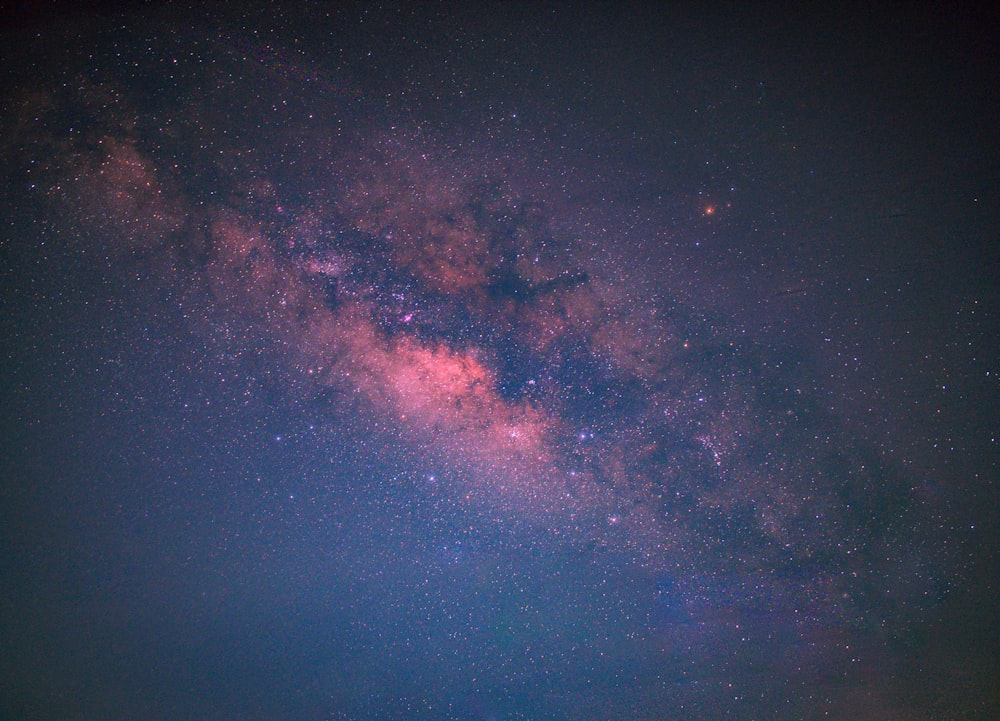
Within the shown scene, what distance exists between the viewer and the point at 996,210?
3020 mm

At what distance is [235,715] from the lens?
339cm

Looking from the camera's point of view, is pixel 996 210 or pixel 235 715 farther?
pixel 235 715

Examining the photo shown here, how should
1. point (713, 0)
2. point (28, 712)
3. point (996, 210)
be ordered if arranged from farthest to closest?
point (28, 712) < point (996, 210) < point (713, 0)

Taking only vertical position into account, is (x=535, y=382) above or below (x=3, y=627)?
above

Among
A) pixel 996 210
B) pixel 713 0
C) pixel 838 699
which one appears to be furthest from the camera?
pixel 838 699

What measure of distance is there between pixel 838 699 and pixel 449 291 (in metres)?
4.31

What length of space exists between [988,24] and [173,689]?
770cm

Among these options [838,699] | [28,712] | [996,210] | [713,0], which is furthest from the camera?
[28,712]

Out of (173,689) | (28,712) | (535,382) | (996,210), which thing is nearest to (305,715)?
(173,689)

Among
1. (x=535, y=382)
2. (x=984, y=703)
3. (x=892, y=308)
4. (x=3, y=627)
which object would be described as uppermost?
(x=892, y=308)

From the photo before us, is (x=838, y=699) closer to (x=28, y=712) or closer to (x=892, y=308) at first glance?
(x=892, y=308)

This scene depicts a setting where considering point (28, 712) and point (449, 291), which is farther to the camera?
point (28, 712)

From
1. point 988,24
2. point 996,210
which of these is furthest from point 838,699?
point 988,24

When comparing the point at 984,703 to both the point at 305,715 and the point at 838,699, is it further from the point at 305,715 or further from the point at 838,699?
the point at 305,715
